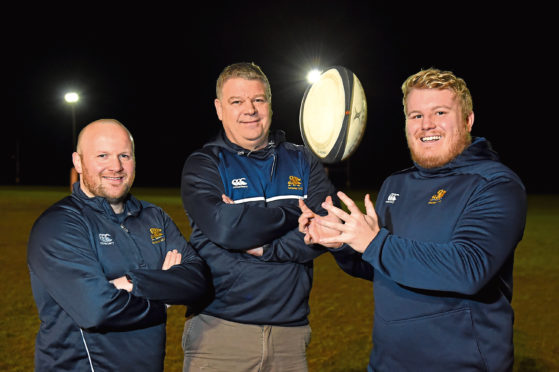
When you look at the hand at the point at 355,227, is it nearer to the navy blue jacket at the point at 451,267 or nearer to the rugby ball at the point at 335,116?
the navy blue jacket at the point at 451,267

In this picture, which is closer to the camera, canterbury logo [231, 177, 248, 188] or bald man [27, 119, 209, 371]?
bald man [27, 119, 209, 371]

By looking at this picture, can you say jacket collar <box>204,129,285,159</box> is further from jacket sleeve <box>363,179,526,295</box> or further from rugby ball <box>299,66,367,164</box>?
jacket sleeve <box>363,179,526,295</box>

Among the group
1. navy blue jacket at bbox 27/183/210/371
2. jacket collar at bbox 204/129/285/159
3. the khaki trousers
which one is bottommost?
the khaki trousers

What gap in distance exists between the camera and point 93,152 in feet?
9.76

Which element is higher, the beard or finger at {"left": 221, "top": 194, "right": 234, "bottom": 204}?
the beard

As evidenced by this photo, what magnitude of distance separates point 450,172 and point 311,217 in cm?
74

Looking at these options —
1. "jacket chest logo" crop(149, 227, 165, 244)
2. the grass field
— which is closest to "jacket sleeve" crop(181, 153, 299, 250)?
"jacket chest logo" crop(149, 227, 165, 244)

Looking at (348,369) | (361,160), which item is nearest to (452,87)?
(348,369)

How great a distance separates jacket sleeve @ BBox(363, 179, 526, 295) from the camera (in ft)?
7.11

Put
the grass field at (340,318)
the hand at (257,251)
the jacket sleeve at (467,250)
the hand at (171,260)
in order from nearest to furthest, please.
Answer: the jacket sleeve at (467,250), the hand at (171,260), the hand at (257,251), the grass field at (340,318)

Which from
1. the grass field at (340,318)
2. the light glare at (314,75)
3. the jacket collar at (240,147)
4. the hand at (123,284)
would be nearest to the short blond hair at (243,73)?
the jacket collar at (240,147)

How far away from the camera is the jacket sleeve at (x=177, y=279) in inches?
109

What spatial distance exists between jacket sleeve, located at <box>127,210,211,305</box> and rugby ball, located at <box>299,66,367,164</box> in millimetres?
1065

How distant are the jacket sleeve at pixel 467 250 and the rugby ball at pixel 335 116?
1157mm
